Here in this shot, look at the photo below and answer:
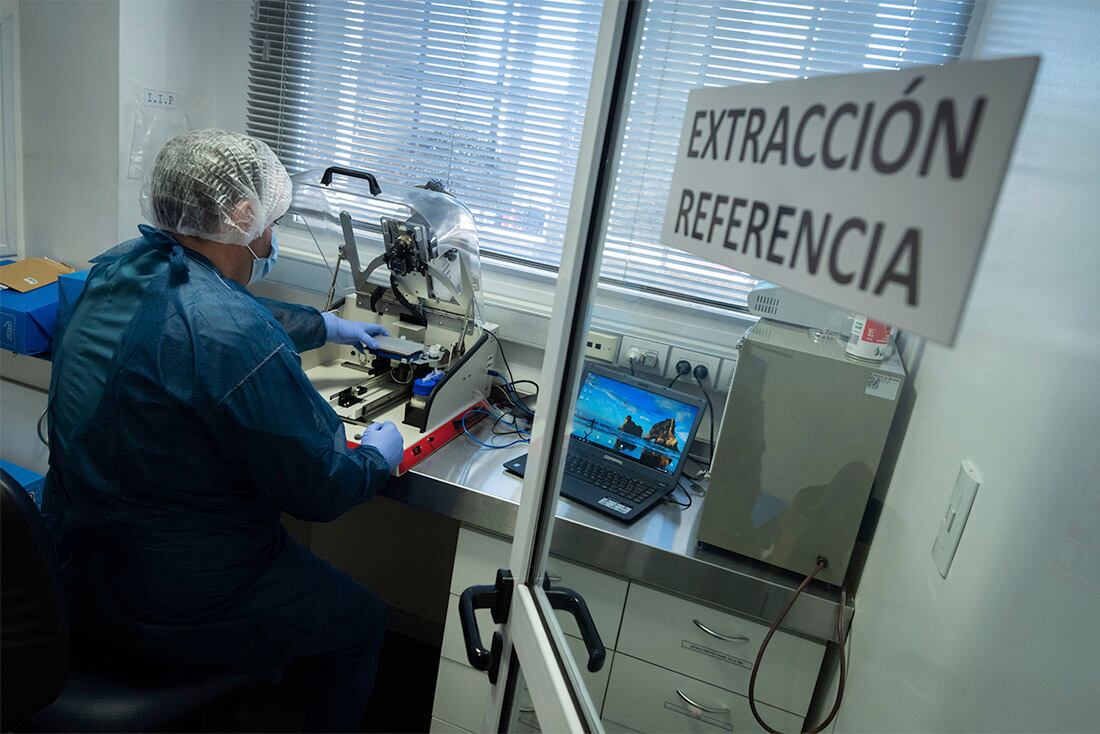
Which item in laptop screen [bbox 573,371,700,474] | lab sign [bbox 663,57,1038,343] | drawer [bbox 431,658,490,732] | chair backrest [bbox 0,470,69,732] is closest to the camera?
lab sign [bbox 663,57,1038,343]

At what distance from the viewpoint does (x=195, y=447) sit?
4.26 ft

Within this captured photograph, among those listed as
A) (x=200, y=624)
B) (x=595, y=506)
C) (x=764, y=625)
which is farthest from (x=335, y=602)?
(x=764, y=625)

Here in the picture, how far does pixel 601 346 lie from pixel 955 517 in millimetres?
400

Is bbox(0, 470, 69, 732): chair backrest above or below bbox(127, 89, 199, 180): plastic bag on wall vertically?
below

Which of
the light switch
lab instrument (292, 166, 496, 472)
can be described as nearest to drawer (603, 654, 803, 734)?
the light switch

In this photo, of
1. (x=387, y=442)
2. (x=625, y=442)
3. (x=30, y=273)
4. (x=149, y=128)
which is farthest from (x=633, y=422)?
A: (x=30, y=273)

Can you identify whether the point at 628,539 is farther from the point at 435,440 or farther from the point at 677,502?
the point at 435,440

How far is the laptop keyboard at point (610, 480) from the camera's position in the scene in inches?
38.4

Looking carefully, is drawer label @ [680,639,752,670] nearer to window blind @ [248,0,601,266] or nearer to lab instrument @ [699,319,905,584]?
lab instrument @ [699,319,905,584]

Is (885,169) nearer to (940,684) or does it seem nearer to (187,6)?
(940,684)

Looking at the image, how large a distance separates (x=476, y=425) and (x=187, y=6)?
1.63m

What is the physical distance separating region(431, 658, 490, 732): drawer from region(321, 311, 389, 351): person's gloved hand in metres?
0.85

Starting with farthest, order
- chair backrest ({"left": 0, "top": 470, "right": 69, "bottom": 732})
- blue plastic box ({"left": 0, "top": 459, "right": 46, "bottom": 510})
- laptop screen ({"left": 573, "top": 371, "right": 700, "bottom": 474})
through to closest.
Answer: blue plastic box ({"left": 0, "top": 459, "right": 46, "bottom": 510}), chair backrest ({"left": 0, "top": 470, "right": 69, "bottom": 732}), laptop screen ({"left": 573, "top": 371, "right": 700, "bottom": 474})

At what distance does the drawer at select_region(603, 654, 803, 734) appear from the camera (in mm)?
855
